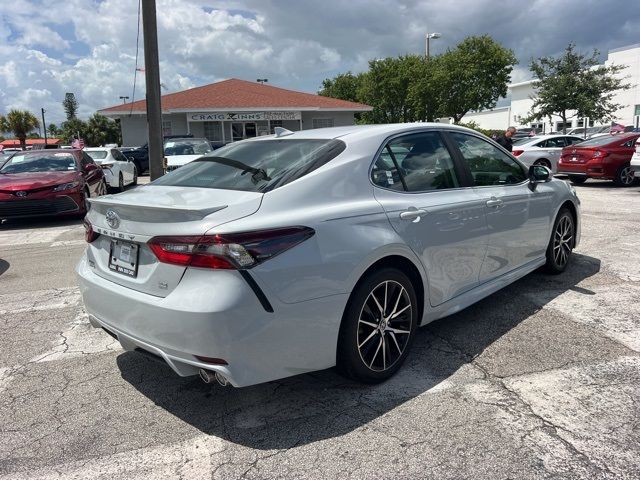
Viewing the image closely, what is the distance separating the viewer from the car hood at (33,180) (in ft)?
31.8

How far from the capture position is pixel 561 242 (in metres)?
5.53

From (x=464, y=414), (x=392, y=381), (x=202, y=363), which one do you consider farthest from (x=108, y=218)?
(x=464, y=414)

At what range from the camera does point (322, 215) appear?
2.93m

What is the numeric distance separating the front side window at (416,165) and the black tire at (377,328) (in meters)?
0.66

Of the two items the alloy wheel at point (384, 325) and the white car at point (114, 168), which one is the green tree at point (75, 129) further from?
the alloy wheel at point (384, 325)

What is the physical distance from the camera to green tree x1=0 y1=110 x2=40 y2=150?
61.7 m

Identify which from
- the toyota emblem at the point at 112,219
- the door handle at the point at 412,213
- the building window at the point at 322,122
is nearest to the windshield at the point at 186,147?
the toyota emblem at the point at 112,219

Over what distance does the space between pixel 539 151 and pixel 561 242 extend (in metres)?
12.1

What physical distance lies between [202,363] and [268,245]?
699 mm

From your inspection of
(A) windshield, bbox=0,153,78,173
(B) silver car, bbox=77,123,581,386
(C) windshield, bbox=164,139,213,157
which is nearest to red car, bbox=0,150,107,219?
(A) windshield, bbox=0,153,78,173

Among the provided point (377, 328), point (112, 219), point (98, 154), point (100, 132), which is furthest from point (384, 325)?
point (100, 132)

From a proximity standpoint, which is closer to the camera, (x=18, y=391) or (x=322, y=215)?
(x=322, y=215)

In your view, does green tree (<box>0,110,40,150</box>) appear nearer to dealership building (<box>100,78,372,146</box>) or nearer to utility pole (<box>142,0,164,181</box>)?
dealership building (<box>100,78,372,146</box>)

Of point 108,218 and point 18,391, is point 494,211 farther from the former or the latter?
point 18,391
